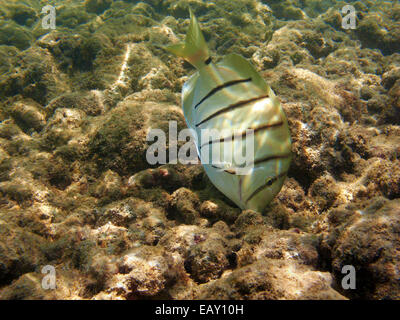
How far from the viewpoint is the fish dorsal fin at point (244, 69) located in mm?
1521

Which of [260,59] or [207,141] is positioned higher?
A: [260,59]

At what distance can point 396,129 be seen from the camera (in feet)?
10.3

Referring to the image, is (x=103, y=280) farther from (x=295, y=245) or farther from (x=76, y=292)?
(x=295, y=245)

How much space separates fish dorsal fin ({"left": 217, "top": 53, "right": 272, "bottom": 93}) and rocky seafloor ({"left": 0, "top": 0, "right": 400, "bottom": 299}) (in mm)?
927

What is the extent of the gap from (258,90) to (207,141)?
46 centimetres

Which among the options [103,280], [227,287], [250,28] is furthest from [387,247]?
[250,28]

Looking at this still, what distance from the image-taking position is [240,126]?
147cm

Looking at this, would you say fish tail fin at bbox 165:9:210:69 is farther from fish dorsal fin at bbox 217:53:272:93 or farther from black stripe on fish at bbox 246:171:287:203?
black stripe on fish at bbox 246:171:287:203

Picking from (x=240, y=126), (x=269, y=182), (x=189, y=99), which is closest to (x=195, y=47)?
(x=189, y=99)

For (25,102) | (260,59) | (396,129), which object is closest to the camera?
(396,129)

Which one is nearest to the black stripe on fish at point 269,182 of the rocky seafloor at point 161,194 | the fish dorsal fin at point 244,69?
the rocky seafloor at point 161,194

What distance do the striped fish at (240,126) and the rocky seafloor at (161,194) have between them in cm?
40

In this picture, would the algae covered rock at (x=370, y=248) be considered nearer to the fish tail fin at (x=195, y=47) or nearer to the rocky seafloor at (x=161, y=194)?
the rocky seafloor at (x=161, y=194)

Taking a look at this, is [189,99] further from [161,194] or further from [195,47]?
[161,194]
